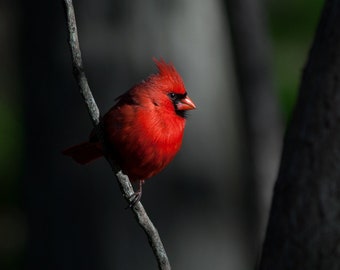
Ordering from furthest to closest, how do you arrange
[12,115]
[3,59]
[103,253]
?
[3,59] → [12,115] → [103,253]

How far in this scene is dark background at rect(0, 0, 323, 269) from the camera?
529 cm

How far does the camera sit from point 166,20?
5.35m

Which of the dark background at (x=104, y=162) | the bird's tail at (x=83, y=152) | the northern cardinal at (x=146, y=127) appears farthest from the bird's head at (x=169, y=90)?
the dark background at (x=104, y=162)

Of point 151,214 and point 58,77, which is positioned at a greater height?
point 58,77

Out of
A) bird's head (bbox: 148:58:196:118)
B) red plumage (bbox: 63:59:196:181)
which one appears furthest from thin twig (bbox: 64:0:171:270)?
bird's head (bbox: 148:58:196:118)

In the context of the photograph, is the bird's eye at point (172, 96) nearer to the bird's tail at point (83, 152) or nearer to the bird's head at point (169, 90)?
the bird's head at point (169, 90)

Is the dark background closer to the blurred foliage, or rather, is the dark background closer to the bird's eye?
the blurred foliage

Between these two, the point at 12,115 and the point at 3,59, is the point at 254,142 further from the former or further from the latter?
the point at 3,59

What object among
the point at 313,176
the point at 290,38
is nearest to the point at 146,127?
the point at 313,176

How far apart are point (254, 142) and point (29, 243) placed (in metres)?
1.68

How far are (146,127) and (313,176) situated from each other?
110 cm

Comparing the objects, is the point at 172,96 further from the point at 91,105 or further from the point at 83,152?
the point at 91,105

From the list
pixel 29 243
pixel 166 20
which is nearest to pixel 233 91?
pixel 166 20

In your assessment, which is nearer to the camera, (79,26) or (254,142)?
(79,26)
